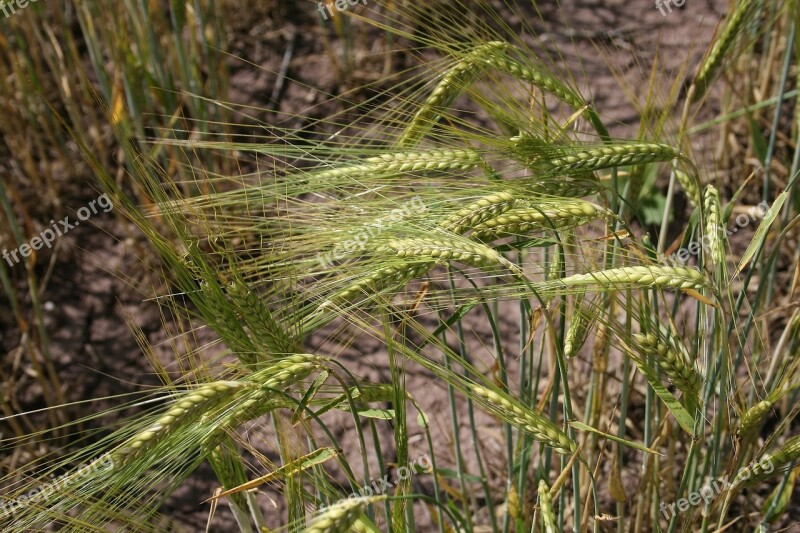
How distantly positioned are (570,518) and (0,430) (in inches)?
53.9

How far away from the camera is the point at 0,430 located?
7.07ft

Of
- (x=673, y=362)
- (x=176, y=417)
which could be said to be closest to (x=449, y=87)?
(x=673, y=362)

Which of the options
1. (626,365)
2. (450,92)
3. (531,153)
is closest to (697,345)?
(626,365)

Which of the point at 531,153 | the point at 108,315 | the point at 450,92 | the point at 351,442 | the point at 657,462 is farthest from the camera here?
the point at 108,315

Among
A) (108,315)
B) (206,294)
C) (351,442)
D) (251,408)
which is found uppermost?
(206,294)

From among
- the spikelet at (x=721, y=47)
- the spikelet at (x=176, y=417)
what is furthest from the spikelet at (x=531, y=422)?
the spikelet at (x=721, y=47)

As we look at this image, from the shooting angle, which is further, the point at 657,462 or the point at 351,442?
the point at 351,442

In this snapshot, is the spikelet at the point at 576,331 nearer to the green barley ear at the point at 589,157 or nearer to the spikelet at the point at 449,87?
the green barley ear at the point at 589,157

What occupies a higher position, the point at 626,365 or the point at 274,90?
the point at 274,90

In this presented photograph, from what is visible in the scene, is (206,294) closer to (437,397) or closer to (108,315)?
(437,397)

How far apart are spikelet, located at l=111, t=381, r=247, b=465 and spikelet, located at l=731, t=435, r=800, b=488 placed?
62 cm

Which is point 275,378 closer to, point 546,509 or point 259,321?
point 259,321

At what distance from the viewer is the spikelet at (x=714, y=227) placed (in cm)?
100

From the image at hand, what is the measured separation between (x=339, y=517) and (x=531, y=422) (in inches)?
11.0
